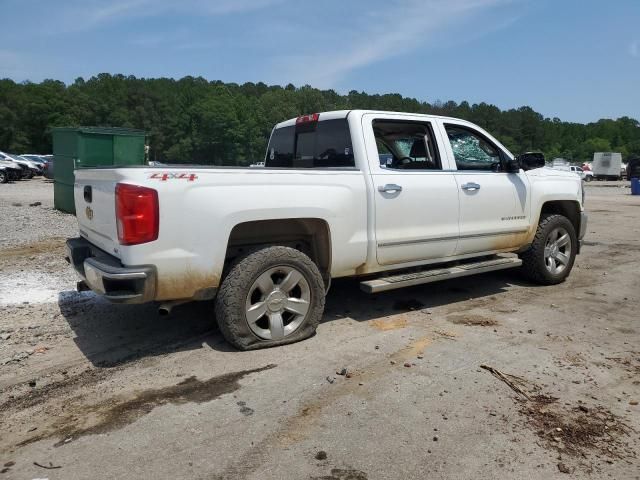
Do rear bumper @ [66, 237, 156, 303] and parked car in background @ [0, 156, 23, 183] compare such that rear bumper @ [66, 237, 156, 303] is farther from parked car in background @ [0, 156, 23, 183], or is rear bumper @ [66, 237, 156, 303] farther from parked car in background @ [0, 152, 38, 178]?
parked car in background @ [0, 152, 38, 178]

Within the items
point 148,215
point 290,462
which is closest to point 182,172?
point 148,215

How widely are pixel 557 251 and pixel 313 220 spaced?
3.69 m

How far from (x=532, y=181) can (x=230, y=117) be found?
3502 inches

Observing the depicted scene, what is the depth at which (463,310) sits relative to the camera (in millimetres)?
5508

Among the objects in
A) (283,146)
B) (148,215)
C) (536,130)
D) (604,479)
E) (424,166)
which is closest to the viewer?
(604,479)

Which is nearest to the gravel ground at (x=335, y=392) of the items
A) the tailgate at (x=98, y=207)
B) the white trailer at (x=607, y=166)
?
the tailgate at (x=98, y=207)

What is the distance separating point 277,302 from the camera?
14.2 ft

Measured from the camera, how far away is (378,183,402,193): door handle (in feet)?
15.6

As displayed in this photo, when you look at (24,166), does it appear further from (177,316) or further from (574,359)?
(574,359)

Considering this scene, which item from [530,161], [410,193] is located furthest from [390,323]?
[530,161]

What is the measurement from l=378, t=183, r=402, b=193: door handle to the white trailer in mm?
53124

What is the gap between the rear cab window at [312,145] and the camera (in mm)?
5062

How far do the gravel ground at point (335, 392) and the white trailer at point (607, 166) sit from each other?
169 ft

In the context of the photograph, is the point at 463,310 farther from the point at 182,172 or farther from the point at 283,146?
the point at 182,172
